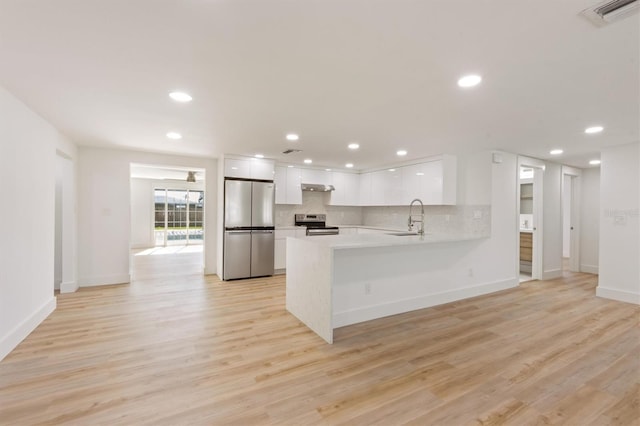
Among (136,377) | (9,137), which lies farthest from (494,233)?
(9,137)

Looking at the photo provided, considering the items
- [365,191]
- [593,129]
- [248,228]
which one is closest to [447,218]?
[365,191]

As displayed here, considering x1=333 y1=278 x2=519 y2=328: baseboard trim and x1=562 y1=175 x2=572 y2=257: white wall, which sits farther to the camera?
x1=562 y1=175 x2=572 y2=257: white wall

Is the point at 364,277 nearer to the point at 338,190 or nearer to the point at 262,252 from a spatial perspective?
the point at 262,252

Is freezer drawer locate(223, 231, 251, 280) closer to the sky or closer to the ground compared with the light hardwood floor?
closer to the sky

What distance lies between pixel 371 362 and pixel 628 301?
4.31 metres

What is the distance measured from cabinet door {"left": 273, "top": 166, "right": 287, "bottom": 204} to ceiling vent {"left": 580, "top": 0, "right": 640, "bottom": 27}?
4.99 metres

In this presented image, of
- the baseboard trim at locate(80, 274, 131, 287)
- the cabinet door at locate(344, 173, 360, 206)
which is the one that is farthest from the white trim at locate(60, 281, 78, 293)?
the cabinet door at locate(344, 173, 360, 206)

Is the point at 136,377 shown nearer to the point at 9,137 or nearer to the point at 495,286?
the point at 9,137

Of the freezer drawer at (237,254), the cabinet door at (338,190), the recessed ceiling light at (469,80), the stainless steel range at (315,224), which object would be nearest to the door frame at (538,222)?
the cabinet door at (338,190)

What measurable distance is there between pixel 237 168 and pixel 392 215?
3.50m

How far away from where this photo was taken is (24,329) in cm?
279

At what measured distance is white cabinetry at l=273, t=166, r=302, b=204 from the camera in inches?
235

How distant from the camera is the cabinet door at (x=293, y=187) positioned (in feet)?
19.9

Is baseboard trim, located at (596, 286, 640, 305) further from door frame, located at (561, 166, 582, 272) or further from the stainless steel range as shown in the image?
the stainless steel range
